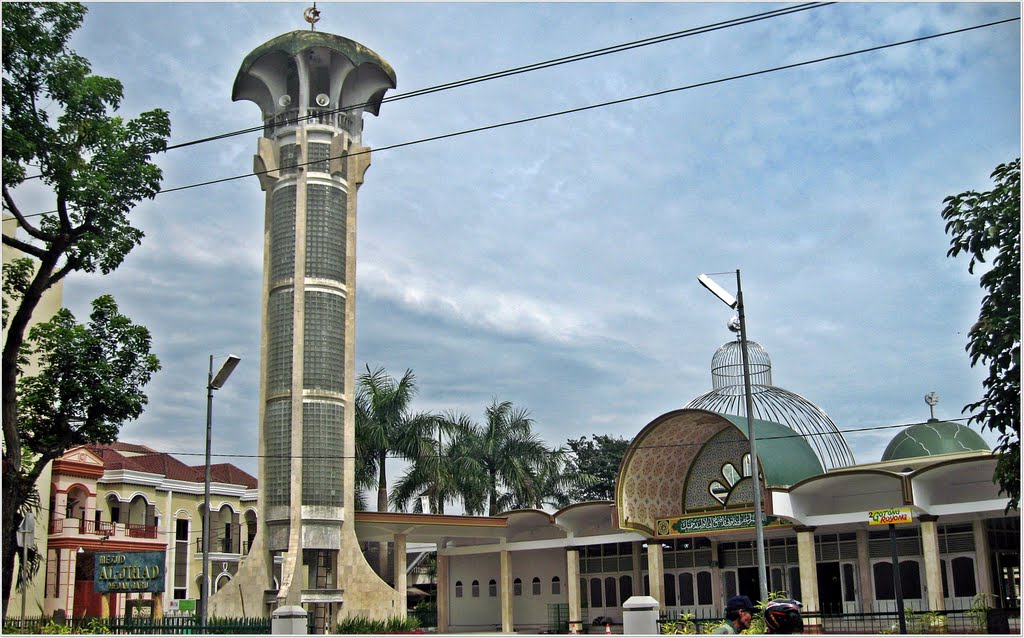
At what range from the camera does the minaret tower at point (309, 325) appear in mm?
33531

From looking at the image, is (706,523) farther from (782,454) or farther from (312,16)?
(312,16)

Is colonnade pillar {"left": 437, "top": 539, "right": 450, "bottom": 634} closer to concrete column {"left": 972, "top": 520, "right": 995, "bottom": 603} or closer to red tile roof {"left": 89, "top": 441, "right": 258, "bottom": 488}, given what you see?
red tile roof {"left": 89, "top": 441, "right": 258, "bottom": 488}

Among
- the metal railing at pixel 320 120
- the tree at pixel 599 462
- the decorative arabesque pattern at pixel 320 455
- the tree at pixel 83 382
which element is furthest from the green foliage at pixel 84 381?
the tree at pixel 599 462

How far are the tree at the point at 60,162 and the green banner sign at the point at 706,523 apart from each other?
21.1 m

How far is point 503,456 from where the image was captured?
4819cm

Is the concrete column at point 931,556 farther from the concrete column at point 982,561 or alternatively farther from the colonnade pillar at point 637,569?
the colonnade pillar at point 637,569

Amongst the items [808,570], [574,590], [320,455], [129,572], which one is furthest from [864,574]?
[129,572]

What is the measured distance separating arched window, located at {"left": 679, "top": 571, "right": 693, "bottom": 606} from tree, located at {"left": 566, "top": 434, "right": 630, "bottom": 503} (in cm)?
2305

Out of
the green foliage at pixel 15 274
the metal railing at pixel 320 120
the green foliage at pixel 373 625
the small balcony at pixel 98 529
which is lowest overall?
the green foliage at pixel 373 625

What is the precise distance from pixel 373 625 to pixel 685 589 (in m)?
11.4

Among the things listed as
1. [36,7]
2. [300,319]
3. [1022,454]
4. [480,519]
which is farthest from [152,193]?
[480,519]

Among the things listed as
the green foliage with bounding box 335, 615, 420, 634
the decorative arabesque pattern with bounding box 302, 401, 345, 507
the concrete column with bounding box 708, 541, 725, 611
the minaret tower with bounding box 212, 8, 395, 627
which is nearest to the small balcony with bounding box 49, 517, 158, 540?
the minaret tower with bounding box 212, 8, 395, 627

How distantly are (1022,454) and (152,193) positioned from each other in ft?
43.9

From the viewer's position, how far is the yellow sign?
1125 inches
